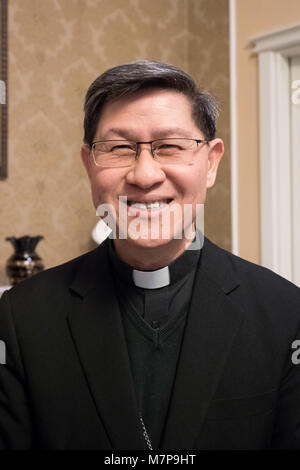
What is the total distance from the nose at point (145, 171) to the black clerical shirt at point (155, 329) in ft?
0.79

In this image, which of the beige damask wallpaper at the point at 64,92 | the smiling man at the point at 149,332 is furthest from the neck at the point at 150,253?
the beige damask wallpaper at the point at 64,92

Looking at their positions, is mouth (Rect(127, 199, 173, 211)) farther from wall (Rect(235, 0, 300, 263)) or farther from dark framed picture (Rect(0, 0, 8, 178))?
dark framed picture (Rect(0, 0, 8, 178))

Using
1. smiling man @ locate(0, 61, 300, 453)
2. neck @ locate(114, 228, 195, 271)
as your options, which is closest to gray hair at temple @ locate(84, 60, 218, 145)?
smiling man @ locate(0, 61, 300, 453)

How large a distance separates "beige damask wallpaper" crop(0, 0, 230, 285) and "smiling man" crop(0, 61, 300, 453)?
73.3 inches

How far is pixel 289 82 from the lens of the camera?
2779mm

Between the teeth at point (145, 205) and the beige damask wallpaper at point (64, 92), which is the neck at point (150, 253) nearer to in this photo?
the teeth at point (145, 205)

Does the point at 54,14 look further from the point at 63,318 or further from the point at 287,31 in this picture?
the point at 63,318

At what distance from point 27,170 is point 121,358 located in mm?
2130

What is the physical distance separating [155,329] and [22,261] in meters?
1.65

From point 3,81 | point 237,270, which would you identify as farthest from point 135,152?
point 3,81

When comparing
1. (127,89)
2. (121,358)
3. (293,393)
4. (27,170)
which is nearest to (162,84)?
(127,89)

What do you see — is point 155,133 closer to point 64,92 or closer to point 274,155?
point 274,155

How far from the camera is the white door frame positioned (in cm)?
271

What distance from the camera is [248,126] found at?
2818 millimetres
